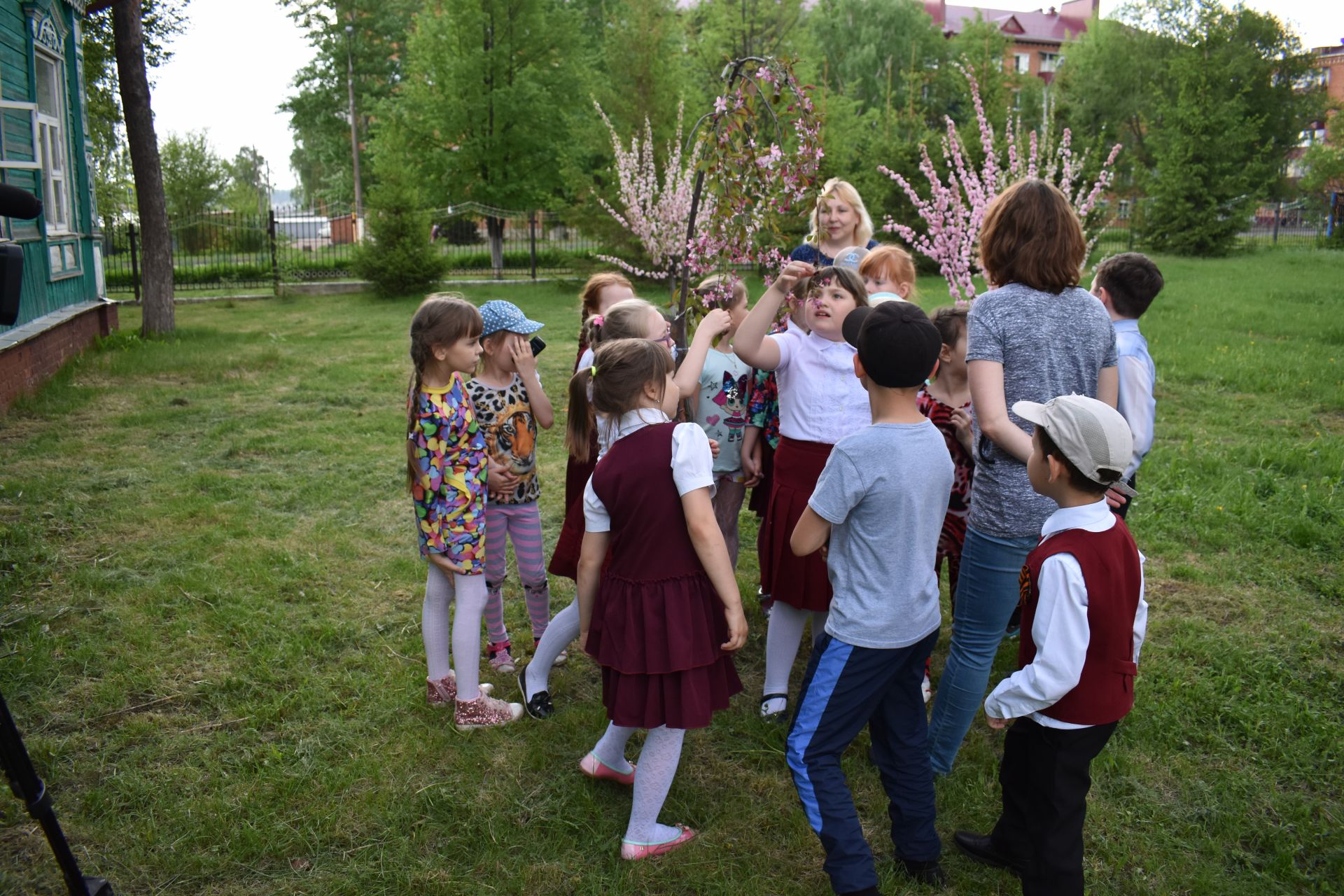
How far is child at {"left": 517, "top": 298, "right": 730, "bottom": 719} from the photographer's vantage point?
296 centimetres

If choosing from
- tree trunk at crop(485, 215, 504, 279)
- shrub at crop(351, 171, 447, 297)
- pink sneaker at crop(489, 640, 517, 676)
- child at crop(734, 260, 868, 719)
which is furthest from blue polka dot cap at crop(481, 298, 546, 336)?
tree trunk at crop(485, 215, 504, 279)

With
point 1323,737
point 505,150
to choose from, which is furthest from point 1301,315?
point 505,150

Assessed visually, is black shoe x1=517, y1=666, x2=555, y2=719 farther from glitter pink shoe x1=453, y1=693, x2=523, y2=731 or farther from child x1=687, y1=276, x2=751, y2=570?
child x1=687, y1=276, x2=751, y2=570

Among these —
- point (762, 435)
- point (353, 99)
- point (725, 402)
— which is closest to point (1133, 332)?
point (762, 435)

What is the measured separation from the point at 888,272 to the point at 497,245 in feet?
66.8

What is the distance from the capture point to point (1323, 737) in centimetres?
326

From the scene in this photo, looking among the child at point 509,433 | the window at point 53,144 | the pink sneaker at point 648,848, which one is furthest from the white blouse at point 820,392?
the window at point 53,144

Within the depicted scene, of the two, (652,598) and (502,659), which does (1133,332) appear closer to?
(652,598)

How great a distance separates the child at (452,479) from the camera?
10.1ft

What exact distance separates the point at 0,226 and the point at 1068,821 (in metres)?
9.47

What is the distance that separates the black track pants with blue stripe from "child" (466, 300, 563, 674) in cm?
148

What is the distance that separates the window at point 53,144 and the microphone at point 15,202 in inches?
410

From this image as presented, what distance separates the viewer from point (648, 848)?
2.68m

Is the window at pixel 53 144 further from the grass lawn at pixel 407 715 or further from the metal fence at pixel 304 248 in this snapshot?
the metal fence at pixel 304 248
